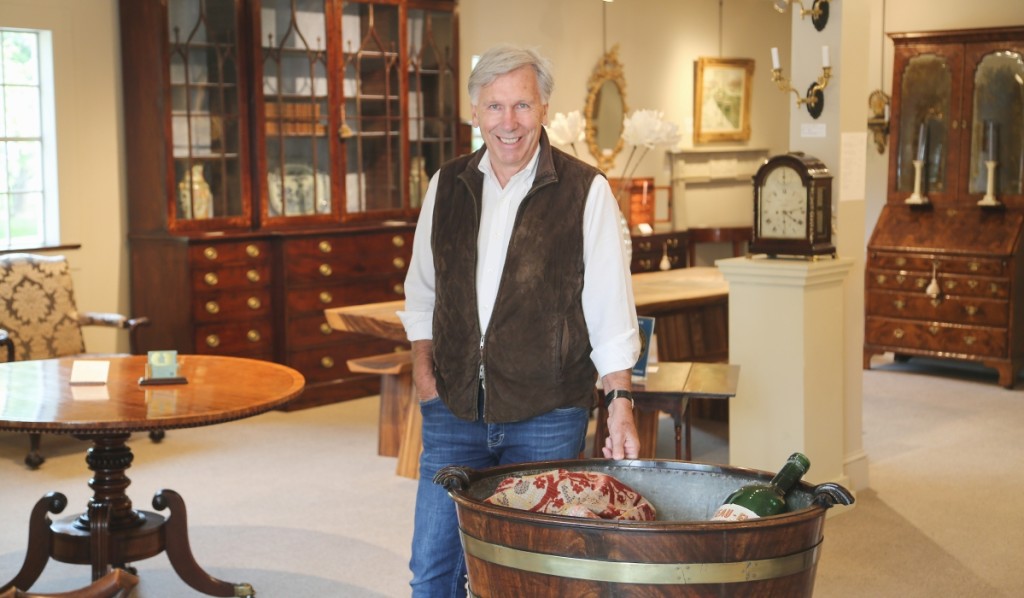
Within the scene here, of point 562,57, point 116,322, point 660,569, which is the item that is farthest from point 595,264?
point 562,57

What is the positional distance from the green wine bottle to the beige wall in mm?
3254

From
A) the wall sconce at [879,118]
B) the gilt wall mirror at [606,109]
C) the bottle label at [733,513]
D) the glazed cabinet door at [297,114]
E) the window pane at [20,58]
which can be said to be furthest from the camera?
the gilt wall mirror at [606,109]

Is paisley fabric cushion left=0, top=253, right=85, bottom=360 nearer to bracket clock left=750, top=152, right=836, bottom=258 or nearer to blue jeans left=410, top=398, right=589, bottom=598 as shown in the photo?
bracket clock left=750, top=152, right=836, bottom=258

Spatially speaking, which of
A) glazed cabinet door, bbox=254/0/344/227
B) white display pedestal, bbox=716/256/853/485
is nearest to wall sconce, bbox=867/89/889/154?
glazed cabinet door, bbox=254/0/344/227

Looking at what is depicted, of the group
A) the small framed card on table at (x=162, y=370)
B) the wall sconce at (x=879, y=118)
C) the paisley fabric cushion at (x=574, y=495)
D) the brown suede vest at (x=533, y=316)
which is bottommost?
the small framed card on table at (x=162, y=370)

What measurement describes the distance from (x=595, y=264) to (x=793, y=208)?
2.48 meters

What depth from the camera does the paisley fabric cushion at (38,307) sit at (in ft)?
18.8

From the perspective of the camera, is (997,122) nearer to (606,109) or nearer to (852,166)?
(606,109)

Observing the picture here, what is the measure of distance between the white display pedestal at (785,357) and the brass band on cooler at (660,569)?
3004mm

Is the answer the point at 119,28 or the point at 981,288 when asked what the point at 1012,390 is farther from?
the point at 119,28

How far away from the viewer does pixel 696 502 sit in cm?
195

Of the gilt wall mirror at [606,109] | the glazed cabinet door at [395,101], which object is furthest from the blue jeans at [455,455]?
the gilt wall mirror at [606,109]

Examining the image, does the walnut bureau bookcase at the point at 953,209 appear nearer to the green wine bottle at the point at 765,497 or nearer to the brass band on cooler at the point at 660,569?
the green wine bottle at the point at 765,497

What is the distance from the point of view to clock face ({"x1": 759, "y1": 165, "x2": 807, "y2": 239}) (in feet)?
15.3
